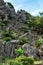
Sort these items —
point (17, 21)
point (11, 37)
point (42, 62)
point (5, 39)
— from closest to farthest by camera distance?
point (42, 62) → point (5, 39) → point (11, 37) → point (17, 21)

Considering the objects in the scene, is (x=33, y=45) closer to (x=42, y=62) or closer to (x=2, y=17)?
(x=42, y=62)

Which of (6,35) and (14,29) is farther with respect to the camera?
(14,29)

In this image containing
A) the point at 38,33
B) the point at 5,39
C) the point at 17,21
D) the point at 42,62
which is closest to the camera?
the point at 42,62

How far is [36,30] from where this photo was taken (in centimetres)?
6462

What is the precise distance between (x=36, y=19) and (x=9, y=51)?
21.9 metres

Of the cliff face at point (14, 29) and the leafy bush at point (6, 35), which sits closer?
the cliff face at point (14, 29)

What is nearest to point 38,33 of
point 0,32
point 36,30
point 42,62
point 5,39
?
point 36,30

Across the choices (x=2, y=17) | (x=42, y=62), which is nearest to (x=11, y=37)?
(x=42, y=62)

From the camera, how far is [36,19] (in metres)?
65.5

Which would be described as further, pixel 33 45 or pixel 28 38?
pixel 28 38

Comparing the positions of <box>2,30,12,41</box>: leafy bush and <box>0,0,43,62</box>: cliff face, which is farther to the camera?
<box>2,30,12,41</box>: leafy bush

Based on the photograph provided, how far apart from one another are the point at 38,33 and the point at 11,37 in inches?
520

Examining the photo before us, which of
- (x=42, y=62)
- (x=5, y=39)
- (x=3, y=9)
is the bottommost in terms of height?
(x=42, y=62)

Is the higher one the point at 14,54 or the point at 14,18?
the point at 14,18
